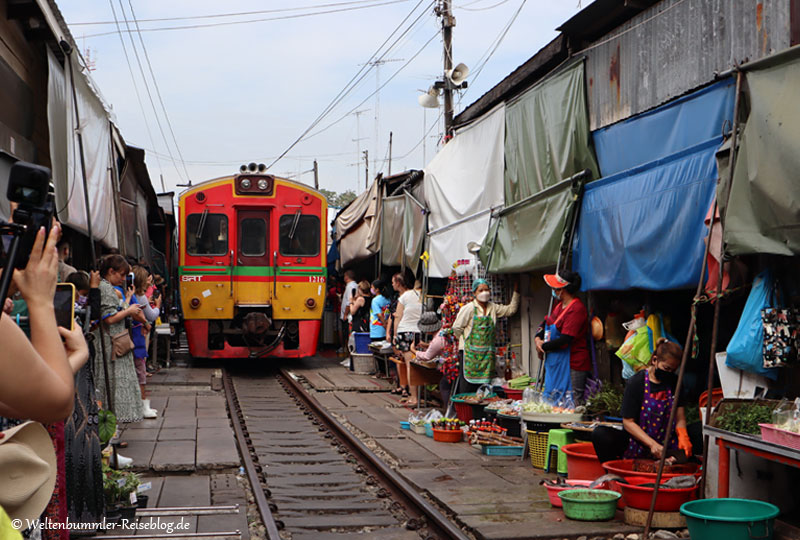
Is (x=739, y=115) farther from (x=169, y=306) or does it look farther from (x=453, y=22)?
(x=169, y=306)

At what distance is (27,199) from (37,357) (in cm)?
41

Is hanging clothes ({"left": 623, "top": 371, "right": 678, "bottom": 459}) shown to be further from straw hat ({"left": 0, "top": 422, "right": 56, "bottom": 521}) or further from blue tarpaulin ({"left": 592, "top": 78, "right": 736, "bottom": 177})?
straw hat ({"left": 0, "top": 422, "right": 56, "bottom": 521})

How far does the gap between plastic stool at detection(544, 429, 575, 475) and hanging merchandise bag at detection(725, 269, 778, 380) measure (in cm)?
206

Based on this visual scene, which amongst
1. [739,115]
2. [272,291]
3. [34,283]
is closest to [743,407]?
[739,115]

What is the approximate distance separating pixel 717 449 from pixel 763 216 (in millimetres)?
1507

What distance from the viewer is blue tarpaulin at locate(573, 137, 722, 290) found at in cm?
589

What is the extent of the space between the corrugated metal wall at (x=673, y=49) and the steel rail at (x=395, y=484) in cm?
359

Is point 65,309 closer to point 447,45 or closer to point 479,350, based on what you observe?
point 479,350

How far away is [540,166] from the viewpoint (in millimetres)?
8969

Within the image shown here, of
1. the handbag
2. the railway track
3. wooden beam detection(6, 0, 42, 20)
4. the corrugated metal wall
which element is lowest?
the railway track

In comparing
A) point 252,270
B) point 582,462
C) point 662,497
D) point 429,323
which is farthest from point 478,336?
point 252,270

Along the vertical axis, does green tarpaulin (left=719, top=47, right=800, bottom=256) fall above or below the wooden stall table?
above

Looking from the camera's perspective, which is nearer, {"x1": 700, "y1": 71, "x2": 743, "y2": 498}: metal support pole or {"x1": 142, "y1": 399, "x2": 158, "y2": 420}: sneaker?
{"x1": 700, "y1": 71, "x2": 743, "y2": 498}: metal support pole

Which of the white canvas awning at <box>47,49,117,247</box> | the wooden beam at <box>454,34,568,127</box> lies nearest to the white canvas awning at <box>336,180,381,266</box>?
the wooden beam at <box>454,34,568,127</box>
